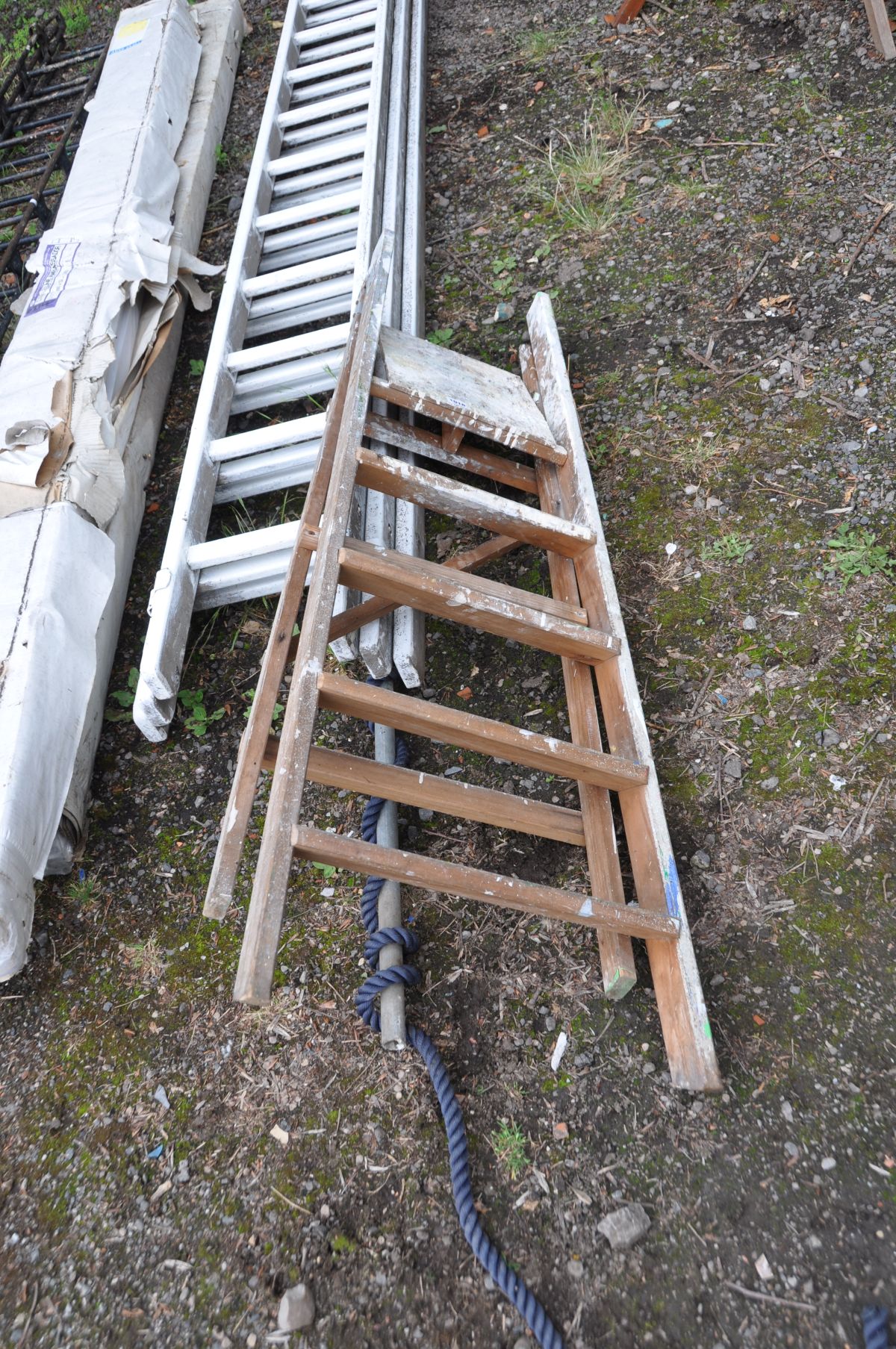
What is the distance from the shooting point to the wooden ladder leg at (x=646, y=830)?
190cm

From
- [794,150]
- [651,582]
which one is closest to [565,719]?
[651,582]

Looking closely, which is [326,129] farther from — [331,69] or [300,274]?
[300,274]

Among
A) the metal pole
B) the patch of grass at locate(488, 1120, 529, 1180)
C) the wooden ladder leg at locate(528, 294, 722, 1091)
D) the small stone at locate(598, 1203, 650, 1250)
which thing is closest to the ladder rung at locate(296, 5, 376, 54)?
the wooden ladder leg at locate(528, 294, 722, 1091)

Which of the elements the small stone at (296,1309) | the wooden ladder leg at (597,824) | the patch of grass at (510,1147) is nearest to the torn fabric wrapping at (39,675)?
the small stone at (296,1309)

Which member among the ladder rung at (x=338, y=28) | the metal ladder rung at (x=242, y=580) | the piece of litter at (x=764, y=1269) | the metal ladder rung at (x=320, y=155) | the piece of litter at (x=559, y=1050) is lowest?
the piece of litter at (x=764, y=1269)

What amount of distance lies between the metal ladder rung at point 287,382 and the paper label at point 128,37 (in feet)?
7.55

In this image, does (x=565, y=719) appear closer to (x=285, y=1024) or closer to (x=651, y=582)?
(x=651, y=582)

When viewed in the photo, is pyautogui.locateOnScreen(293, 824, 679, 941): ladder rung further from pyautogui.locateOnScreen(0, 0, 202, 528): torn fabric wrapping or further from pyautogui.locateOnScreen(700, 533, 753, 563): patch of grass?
pyautogui.locateOnScreen(0, 0, 202, 528): torn fabric wrapping

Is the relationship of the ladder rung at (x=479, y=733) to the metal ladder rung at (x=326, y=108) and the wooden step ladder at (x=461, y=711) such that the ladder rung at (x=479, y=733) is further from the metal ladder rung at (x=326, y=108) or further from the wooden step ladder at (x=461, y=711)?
the metal ladder rung at (x=326, y=108)

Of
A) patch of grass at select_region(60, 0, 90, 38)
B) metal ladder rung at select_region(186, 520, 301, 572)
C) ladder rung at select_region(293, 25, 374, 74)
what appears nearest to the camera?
metal ladder rung at select_region(186, 520, 301, 572)

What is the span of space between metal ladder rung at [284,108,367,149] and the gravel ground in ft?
4.64

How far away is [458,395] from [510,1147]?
2.04 metres

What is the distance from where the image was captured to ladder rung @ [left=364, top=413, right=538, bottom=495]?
2.71 metres

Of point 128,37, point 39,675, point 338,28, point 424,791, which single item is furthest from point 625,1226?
point 128,37
